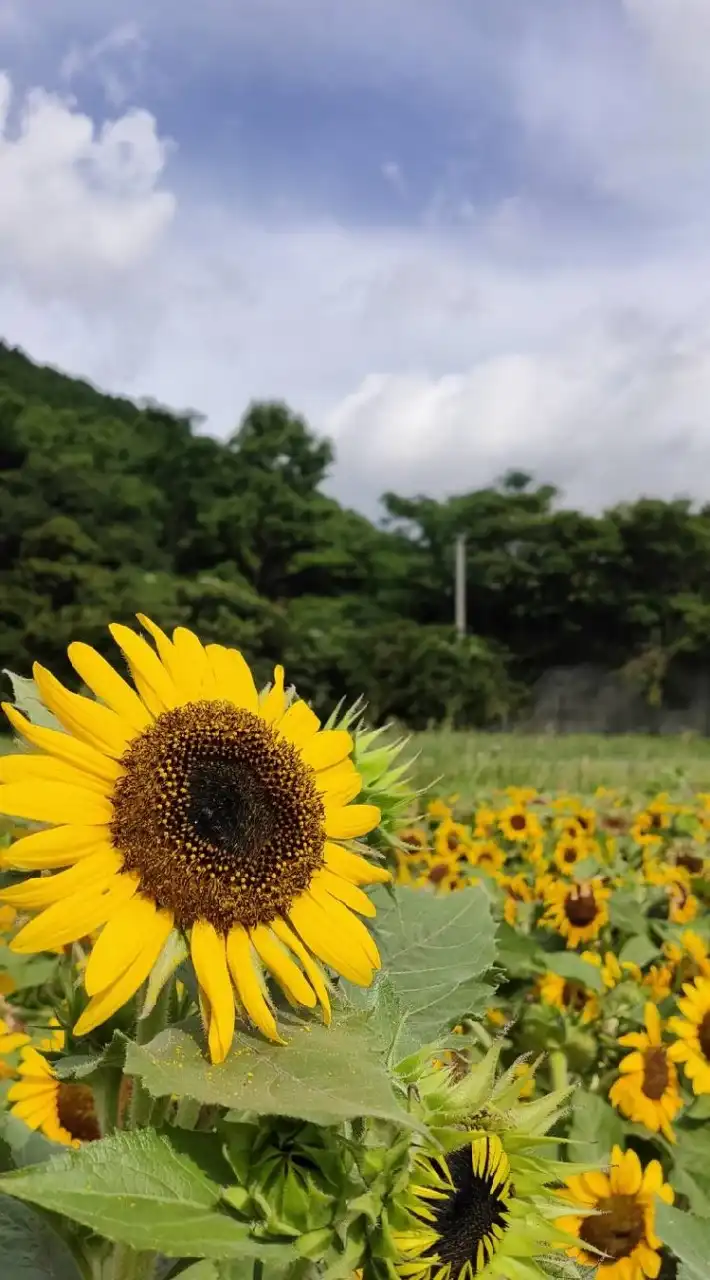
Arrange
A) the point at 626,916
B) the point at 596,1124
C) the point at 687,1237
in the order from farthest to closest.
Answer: the point at 626,916 → the point at 596,1124 → the point at 687,1237

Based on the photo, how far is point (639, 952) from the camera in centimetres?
182

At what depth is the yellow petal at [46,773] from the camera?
522 millimetres

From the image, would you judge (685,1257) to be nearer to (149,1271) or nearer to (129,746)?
(149,1271)

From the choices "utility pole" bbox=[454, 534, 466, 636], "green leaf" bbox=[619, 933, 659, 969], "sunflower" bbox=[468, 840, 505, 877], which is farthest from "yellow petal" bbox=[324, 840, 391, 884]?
"utility pole" bbox=[454, 534, 466, 636]

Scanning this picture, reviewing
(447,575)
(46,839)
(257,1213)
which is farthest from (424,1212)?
(447,575)

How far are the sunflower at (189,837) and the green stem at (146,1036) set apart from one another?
2 centimetres

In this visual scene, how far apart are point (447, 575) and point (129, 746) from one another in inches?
973

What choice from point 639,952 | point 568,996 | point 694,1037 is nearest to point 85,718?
point 694,1037

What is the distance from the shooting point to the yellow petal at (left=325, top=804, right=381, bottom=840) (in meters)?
0.57

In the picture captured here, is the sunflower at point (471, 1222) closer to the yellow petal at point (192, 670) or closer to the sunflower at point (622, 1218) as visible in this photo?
the yellow petal at point (192, 670)

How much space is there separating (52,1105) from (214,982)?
67 centimetres

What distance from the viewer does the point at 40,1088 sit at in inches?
42.1

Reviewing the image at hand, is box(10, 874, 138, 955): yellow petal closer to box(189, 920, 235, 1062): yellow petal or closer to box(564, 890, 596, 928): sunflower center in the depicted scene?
box(189, 920, 235, 1062): yellow petal

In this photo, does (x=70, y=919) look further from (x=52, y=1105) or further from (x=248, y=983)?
(x=52, y=1105)
